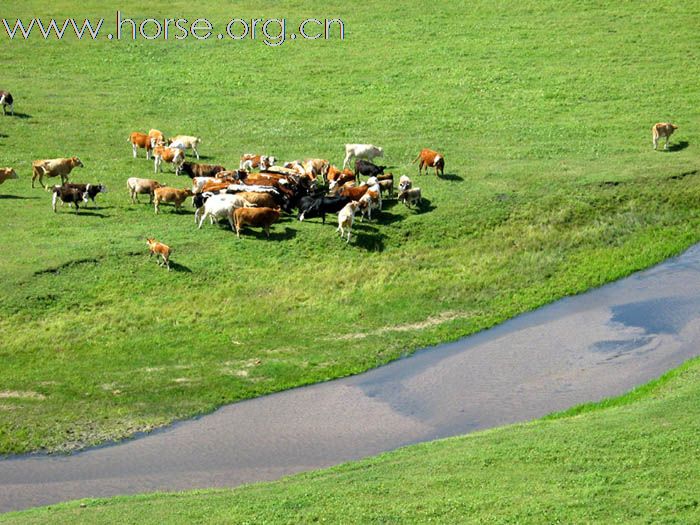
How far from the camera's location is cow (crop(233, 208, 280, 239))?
35.1 meters

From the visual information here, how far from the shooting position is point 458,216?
37688 millimetres

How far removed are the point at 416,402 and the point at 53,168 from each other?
53.4 ft

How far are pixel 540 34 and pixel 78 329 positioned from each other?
33.0m

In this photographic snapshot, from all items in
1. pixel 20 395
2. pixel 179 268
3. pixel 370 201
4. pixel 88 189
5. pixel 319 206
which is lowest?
pixel 20 395

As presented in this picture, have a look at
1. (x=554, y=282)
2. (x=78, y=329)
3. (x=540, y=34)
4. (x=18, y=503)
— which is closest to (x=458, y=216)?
(x=554, y=282)

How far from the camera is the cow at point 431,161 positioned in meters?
40.3

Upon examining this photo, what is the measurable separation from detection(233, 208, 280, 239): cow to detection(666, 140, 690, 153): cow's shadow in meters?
16.0

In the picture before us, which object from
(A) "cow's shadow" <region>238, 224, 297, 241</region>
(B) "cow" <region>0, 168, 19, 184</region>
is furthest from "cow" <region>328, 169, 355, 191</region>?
(B) "cow" <region>0, 168, 19, 184</region>

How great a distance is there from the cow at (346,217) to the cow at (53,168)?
31.1 ft

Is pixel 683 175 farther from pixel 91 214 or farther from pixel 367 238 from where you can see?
pixel 91 214

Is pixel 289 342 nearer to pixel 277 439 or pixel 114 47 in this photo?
pixel 277 439

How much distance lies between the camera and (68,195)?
37000 millimetres

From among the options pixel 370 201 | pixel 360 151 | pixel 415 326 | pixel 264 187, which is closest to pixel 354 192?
pixel 370 201

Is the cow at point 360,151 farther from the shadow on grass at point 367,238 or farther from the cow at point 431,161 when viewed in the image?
the shadow on grass at point 367,238
